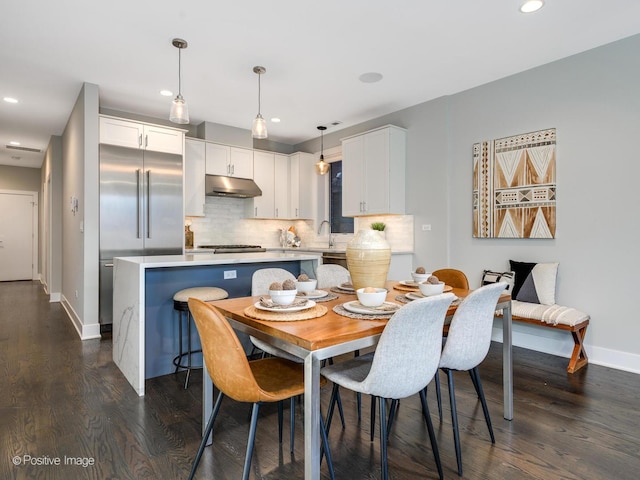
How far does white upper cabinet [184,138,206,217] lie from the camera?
5.31 metres

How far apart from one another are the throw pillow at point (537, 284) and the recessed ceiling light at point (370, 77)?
94.3 inches

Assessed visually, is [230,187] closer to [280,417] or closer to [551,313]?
[280,417]

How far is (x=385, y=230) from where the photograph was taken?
202 inches

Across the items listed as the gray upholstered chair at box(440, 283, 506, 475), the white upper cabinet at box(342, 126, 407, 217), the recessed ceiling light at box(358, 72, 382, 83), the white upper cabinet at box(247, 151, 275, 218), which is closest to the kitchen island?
the gray upholstered chair at box(440, 283, 506, 475)

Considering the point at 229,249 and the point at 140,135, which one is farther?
the point at 229,249

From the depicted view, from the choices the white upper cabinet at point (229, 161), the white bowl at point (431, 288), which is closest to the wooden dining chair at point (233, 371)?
the white bowl at point (431, 288)

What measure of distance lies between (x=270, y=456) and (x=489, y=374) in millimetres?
1952

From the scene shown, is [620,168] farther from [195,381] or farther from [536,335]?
[195,381]

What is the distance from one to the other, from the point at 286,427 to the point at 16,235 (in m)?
9.60

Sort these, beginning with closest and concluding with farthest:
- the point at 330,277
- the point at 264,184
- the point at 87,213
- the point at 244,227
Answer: the point at 330,277 → the point at 87,213 → the point at 264,184 → the point at 244,227

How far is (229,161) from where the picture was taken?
18.6ft

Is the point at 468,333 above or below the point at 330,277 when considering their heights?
below

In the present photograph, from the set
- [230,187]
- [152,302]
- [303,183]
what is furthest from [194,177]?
[152,302]

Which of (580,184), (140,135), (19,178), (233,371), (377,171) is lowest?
(233,371)
